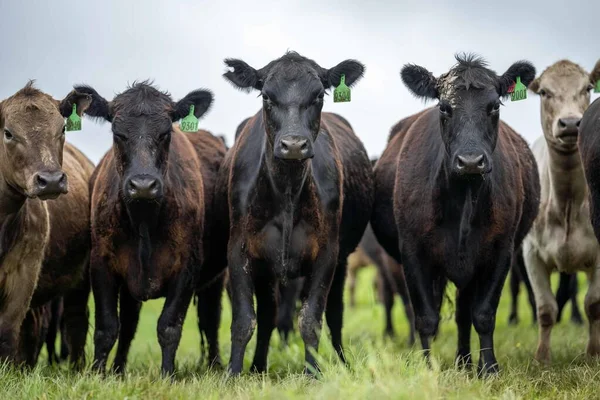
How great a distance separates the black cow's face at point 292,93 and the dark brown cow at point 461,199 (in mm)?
956

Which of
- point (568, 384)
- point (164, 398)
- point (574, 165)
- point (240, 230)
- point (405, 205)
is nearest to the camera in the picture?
point (164, 398)

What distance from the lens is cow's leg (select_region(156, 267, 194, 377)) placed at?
820 centimetres

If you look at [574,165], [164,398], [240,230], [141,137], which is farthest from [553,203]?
[164,398]

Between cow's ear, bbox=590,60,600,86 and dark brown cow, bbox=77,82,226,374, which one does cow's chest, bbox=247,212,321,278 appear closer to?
dark brown cow, bbox=77,82,226,374

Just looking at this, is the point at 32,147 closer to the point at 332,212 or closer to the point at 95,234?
the point at 95,234

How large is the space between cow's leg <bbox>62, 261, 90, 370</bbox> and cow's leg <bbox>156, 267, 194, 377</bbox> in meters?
1.76

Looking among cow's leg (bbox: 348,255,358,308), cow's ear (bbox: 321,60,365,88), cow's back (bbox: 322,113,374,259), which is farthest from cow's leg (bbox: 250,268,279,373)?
cow's leg (bbox: 348,255,358,308)

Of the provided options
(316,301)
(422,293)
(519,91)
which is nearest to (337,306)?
(422,293)

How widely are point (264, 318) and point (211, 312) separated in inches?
65.0

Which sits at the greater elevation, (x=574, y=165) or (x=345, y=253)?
(x=574, y=165)

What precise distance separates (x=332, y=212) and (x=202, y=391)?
214 cm

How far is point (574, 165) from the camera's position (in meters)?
9.73

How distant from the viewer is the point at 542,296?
10.2 metres

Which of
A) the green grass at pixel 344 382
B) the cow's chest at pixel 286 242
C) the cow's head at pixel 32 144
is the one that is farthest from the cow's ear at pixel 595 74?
the cow's head at pixel 32 144
